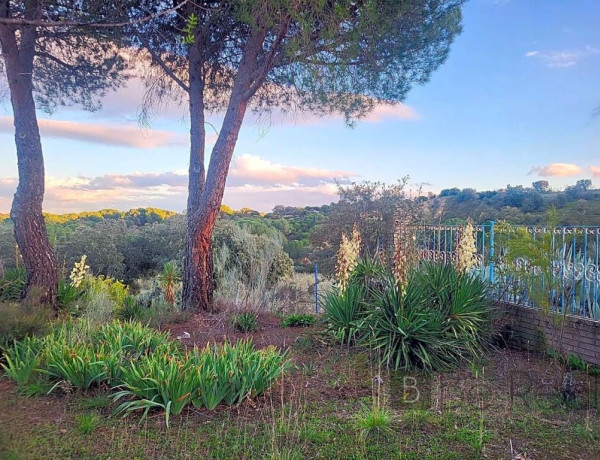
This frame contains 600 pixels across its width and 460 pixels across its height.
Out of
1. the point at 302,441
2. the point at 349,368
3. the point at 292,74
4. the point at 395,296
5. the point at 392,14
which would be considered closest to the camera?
the point at 302,441

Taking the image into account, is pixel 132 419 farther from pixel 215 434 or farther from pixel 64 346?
pixel 64 346

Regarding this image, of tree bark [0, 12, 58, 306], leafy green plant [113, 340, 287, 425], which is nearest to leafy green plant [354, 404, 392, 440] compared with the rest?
leafy green plant [113, 340, 287, 425]

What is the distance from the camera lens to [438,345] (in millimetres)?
5754

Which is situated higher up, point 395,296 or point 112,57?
point 112,57

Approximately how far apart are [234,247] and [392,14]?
30.5 ft

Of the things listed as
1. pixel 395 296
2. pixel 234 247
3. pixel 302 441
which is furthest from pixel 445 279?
pixel 234 247

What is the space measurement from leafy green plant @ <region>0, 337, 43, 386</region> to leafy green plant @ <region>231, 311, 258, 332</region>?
2.86 metres

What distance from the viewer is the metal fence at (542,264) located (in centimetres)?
509

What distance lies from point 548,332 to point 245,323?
4.32m

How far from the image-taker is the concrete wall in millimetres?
6180

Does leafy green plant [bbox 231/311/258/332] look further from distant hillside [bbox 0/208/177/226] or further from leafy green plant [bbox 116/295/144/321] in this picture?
distant hillside [bbox 0/208/177/226]

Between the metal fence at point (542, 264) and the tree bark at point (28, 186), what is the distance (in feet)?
20.3

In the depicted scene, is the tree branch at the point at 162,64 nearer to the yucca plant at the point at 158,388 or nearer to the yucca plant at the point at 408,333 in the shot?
the yucca plant at the point at 408,333

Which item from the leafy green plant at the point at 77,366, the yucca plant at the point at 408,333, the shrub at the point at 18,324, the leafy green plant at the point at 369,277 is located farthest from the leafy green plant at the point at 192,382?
the leafy green plant at the point at 369,277
